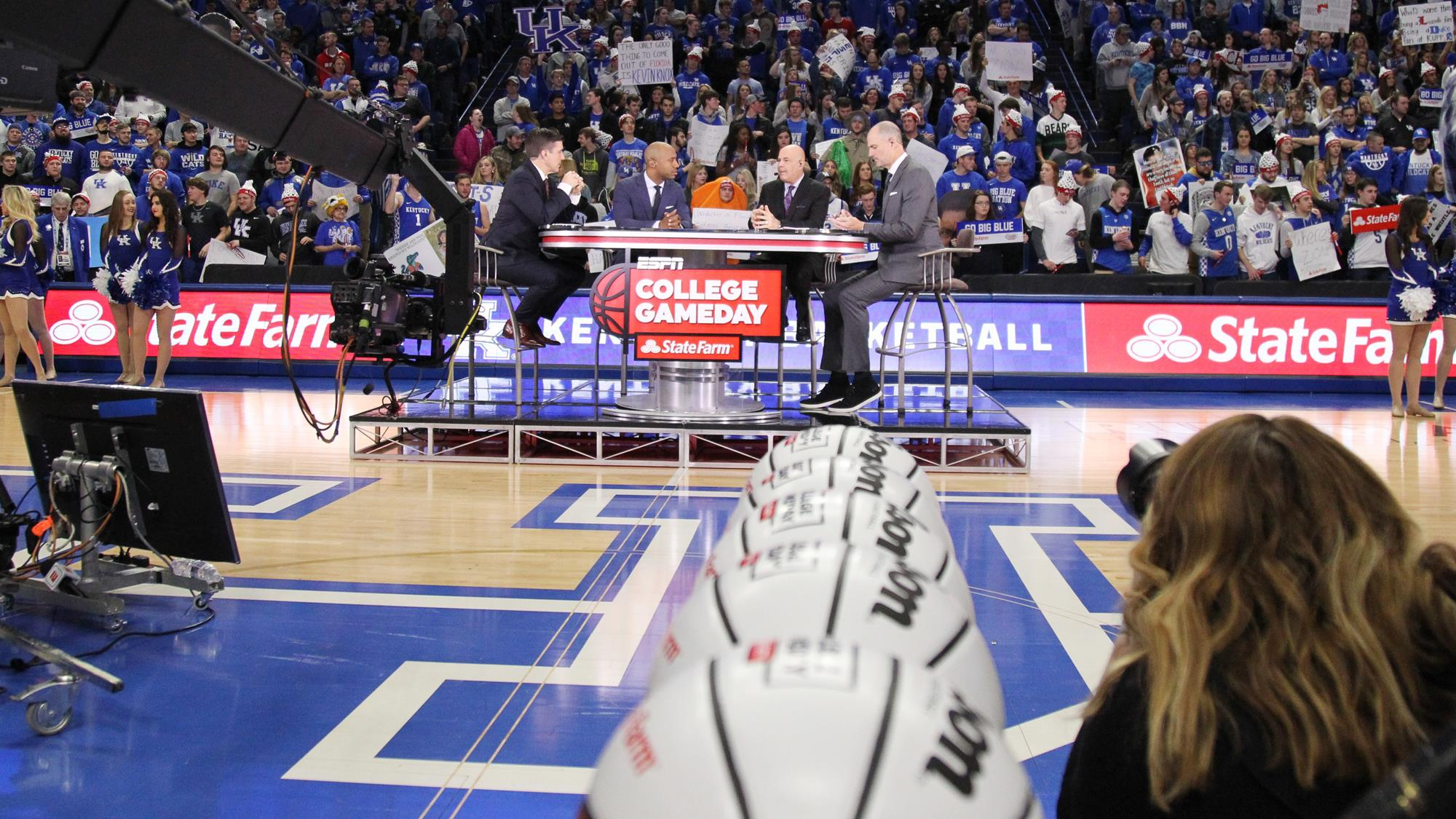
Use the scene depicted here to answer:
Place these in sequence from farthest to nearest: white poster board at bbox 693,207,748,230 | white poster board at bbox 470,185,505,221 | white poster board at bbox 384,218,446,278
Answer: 1. white poster board at bbox 470,185,505,221
2. white poster board at bbox 384,218,446,278
3. white poster board at bbox 693,207,748,230

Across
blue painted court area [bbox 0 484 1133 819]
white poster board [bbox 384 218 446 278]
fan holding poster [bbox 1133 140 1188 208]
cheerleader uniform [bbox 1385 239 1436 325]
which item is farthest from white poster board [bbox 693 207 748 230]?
fan holding poster [bbox 1133 140 1188 208]

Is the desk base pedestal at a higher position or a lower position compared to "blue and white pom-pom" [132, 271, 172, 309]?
lower

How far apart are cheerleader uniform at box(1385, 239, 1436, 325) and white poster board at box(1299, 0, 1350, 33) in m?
8.77

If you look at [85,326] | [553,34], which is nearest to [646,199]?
[85,326]

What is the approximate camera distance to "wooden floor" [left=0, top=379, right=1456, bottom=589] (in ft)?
19.7

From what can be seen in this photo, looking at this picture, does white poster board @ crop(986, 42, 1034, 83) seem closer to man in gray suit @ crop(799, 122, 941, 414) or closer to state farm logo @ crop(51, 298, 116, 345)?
man in gray suit @ crop(799, 122, 941, 414)

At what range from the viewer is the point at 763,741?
1.37 m

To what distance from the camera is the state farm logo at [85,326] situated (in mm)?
14266

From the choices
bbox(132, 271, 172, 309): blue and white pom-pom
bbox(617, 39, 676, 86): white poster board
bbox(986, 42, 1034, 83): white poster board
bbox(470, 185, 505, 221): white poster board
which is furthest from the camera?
bbox(617, 39, 676, 86): white poster board

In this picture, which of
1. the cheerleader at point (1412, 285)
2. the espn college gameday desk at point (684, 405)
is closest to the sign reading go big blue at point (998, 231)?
the cheerleader at point (1412, 285)

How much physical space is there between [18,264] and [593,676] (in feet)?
35.2

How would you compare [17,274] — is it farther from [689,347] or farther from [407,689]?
[407,689]

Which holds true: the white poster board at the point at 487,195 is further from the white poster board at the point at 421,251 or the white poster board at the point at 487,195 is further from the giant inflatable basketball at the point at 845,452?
the giant inflatable basketball at the point at 845,452

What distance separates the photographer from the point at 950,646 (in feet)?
7.11
